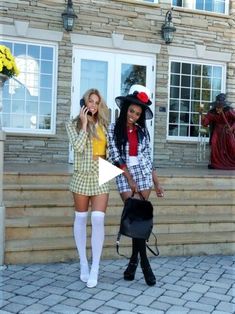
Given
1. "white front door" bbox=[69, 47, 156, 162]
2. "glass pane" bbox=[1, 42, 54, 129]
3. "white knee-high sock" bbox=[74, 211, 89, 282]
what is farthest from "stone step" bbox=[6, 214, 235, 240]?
"glass pane" bbox=[1, 42, 54, 129]

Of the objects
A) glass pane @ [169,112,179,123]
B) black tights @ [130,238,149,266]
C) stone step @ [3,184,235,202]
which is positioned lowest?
black tights @ [130,238,149,266]

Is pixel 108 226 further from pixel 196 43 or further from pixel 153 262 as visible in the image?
pixel 196 43

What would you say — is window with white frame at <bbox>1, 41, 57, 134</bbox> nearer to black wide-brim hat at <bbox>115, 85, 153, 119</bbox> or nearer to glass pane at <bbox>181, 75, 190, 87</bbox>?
glass pane at <bbox>181, 75, 190, 87</bbox>

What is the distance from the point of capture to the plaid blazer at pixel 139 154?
4.30 metres

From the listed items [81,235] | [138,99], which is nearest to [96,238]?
[81,235]

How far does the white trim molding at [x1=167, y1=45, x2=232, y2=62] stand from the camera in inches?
390

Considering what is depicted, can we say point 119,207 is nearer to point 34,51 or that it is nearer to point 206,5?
point 34,51

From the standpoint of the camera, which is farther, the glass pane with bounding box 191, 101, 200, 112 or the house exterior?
the glass pane with bounding box 191, 101, 200, 112

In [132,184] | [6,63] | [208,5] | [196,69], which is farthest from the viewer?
[208,5]

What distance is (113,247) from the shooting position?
535cm

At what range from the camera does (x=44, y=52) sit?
905 cm

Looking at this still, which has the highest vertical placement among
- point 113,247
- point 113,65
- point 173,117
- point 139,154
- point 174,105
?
point 113,65

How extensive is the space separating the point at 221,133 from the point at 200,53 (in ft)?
6.21

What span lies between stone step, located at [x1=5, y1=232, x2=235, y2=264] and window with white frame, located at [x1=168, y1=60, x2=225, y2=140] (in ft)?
14.7
